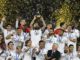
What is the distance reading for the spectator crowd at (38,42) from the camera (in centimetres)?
1534

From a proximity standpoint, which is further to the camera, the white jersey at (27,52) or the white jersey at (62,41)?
the white jersey at (62,41)

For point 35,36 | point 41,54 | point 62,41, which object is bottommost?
point 41,54

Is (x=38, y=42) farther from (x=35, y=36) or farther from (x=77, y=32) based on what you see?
(x=77, y=32)

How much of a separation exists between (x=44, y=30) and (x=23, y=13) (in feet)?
9.13

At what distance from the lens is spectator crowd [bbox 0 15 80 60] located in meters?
15.3

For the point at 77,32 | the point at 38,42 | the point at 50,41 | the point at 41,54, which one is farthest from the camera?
the point at 77,32

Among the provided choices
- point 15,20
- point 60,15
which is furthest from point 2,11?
point 60,15

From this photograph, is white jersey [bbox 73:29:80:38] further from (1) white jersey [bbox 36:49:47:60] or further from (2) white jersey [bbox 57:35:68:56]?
(1) white jersey [bbox 36:49:47:60]

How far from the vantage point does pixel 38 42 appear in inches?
632

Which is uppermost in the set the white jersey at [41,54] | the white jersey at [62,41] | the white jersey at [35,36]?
the white jersey at [35,36]

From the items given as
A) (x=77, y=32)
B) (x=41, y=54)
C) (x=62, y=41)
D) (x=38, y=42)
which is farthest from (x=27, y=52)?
(x=77, y=32)

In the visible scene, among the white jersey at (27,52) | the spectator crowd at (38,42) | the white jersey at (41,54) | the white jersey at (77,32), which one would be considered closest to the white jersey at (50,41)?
the spectator crowd at (38,42)

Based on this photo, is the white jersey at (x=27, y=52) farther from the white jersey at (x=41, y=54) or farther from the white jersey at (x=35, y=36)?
the white jersey at (x=35, y=36)

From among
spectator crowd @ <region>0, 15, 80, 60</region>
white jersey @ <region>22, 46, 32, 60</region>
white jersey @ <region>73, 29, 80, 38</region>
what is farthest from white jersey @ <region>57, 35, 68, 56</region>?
white jersey @ <region>22, 46, 32, 60</region>
